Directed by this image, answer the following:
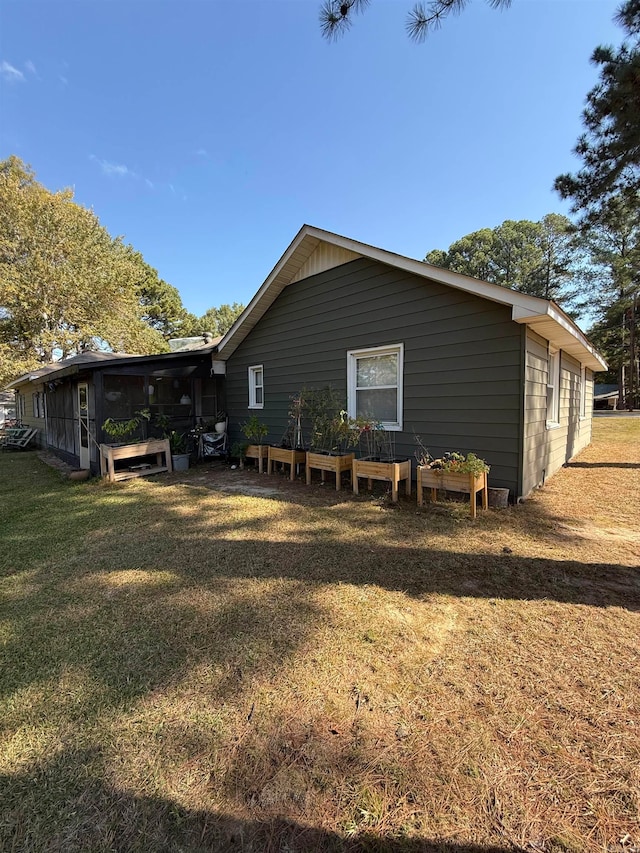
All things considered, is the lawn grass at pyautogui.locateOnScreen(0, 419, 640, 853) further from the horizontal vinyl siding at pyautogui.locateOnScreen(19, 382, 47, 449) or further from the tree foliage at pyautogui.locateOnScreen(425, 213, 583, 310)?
the tree foliage at pyautogui.locateOnScreen(425, 213, 583, 310)

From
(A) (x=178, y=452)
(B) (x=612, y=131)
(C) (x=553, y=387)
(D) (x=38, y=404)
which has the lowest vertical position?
(A) (x=178, y=452)

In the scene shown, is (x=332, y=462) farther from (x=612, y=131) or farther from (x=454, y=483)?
(x=612, y=131)

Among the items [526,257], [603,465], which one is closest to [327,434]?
[603,465]

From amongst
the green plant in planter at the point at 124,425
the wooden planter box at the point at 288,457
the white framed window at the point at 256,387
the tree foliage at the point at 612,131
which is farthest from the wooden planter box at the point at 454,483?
the green plant in planter at the point at 124,425

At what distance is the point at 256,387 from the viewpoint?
8.98 metres

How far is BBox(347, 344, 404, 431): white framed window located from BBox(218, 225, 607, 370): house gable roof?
51.5 inches

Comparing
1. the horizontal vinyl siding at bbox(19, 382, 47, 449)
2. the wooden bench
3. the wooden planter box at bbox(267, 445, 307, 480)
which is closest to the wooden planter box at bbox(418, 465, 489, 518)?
the wooden planter box at bbox(267, 445, 307, 480)

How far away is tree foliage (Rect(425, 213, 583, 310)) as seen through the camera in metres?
26.3

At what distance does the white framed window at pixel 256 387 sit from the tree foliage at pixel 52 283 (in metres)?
14.1

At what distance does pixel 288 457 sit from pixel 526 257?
29647mm

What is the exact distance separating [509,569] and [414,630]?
52.3 inches

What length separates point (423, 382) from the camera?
5617mm

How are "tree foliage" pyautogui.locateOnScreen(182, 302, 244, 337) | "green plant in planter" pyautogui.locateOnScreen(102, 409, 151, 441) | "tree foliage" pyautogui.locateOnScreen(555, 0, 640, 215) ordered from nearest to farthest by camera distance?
"tree foliage" pyautogui.locateOnScreen(555, 0, 640, 215) → "green plant in planter" pyautogui.locateOnScreen(102, 409, 151, 441) → "tree foliage" pyautogui.locateOnScreen(182, 302, 244, 337)

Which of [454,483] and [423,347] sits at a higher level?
[423,347]
